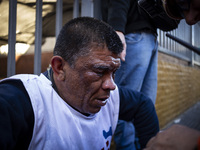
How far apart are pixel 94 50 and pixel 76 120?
19.7 inches

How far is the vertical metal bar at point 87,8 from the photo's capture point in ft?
8.43

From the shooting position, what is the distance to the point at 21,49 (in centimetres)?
195

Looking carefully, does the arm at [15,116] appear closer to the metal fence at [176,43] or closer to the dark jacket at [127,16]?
the dark jacket at [127,16]

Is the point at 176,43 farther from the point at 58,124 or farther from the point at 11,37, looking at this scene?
the point at 58,124

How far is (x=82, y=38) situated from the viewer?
4.11 feet

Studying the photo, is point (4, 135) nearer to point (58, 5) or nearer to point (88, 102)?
point (88, 102)

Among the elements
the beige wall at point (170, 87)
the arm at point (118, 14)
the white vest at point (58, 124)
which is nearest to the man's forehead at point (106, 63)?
the white vest at point (58, 124)

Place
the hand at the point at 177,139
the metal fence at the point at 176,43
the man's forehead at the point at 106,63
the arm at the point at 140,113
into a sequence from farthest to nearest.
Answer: the metal fence at the point at 176,43 → the arm at the point at 140,113 → the man's forehead at the point at 106,63 → the hand at the point at 177,139

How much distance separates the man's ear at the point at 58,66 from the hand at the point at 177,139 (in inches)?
34.1

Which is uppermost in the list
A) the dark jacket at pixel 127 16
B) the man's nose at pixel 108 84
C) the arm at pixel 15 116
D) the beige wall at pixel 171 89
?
the dark jacket at pixel 127 16

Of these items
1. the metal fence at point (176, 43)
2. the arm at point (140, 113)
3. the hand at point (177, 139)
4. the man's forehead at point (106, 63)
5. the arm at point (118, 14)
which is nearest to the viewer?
the hand at point (177, 139)

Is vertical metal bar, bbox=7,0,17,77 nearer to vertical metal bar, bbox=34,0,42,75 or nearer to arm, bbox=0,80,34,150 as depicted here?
vertical metal bar, bbox=34,0,42,75

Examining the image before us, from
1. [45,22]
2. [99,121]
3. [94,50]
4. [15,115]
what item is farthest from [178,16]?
[45,22]

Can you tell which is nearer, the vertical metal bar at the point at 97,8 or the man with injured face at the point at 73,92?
the man with injured face at the point at 73,92
